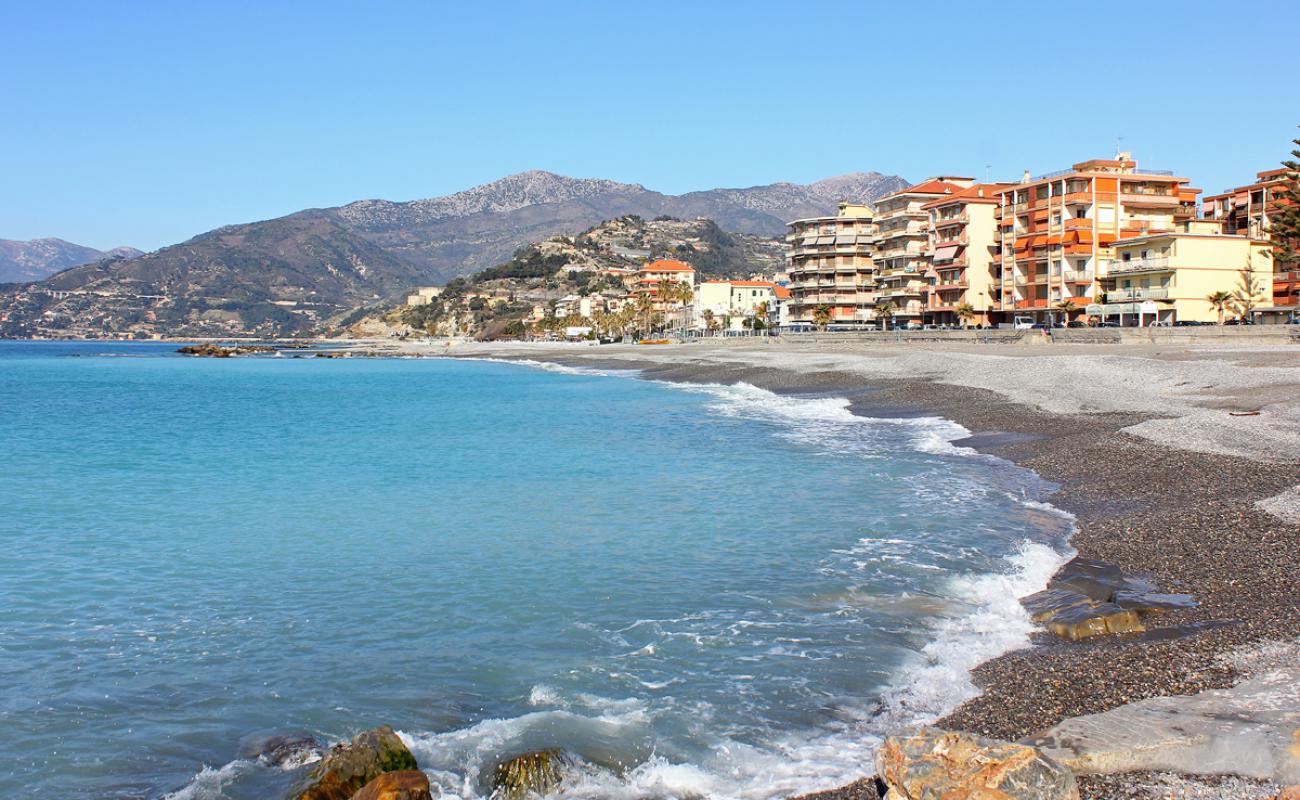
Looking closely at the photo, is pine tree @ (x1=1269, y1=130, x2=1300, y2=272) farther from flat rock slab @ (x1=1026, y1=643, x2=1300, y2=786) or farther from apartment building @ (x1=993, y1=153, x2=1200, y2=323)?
flat rock slab @ (x1=1026, y1=643, x2=1300, y2=786)

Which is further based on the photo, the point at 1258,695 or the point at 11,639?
the point at 11,639

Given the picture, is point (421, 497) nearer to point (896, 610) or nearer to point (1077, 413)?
point (896, 610)

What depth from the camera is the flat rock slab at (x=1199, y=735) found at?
5887 mm

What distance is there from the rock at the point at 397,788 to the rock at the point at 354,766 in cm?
25

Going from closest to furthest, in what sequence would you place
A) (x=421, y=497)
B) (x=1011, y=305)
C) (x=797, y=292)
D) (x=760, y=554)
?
(x=760, y=554) < (x=421, y=497) < (x=1011, y=305) < (x=797, y=292)

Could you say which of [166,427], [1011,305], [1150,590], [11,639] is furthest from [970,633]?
[1011,305]

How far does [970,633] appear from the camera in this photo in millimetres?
9797

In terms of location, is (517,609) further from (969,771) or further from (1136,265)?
(1136,265)

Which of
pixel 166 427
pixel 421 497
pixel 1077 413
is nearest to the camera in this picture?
pixel 421 497

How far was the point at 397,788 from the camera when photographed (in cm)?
610

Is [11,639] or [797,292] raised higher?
[797,292]

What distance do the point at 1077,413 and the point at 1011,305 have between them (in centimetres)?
5226

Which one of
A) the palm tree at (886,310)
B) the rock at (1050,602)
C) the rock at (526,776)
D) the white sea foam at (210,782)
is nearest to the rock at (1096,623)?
the rock at (1050,602)

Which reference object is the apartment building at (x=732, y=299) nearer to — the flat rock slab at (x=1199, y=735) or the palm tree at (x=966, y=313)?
the palm tree at (x=966, y=313)
